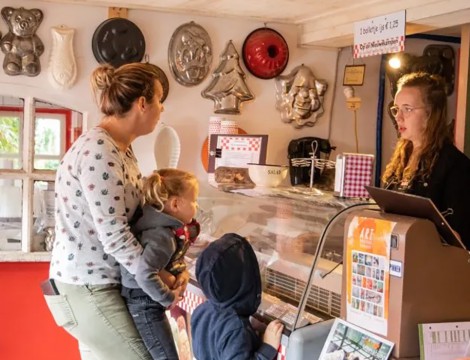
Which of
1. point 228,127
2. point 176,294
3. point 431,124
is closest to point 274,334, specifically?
point 176,294

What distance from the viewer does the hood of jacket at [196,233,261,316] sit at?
6.68ft

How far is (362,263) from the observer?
171cm

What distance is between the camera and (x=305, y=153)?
12.8ft

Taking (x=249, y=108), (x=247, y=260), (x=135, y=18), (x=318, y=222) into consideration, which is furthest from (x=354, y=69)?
(x=247, y=260)

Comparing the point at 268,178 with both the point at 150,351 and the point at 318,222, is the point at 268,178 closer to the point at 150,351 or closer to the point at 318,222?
the point at 318,222

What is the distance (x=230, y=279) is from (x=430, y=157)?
35.5 inches

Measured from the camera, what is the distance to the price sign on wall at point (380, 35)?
3.01 meters

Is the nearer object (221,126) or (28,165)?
(28,165)

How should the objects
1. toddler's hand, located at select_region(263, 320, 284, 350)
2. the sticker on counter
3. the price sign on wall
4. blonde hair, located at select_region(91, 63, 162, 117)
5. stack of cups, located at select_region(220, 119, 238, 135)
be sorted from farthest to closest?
stack of cups, located at select_region(220, 119, 238, 135) < the price sign on wall < blonde hair, located at select_region(91, 63, 162, 117) < toddler's hand, located at select_region(263, 320, 284, 350) < the sticker on counter

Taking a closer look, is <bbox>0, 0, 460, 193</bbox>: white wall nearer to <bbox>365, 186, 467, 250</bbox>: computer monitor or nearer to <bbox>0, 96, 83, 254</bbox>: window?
<bbox>0, 96, 83, 254</bbox>: window

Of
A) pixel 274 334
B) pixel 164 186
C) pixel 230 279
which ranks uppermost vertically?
pixel 164 186

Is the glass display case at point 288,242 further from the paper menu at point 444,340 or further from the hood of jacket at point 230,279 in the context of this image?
the paper menu at point 444,340

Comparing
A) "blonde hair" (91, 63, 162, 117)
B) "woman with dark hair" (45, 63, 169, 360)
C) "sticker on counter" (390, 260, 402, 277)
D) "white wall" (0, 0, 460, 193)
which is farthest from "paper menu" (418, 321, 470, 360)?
"white wall" (0, 0, 460, 193)

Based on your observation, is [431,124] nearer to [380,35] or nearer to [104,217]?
[380,35]
